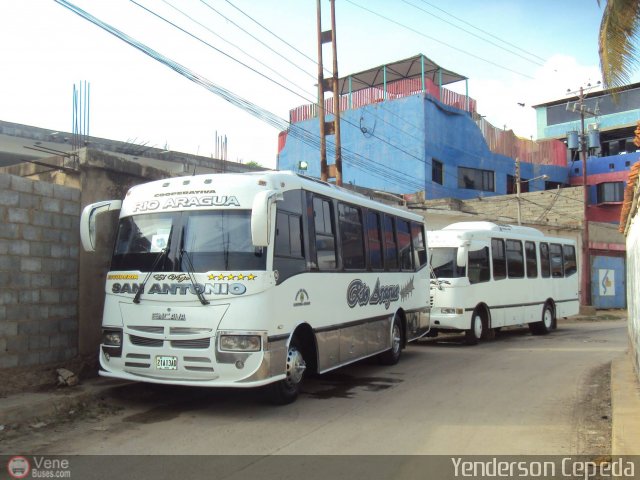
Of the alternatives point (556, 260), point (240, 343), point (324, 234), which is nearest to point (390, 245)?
point (324, 234)

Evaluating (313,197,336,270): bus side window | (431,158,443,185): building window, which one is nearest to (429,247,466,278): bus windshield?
(313,197,336,270): bus side window

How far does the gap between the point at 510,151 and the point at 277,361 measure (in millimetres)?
39113

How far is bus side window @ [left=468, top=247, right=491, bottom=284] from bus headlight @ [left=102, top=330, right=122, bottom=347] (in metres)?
10.1

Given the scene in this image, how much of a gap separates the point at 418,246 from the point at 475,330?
12.6 feet

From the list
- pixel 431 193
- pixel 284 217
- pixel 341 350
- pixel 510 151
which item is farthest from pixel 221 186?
pixel 510 151

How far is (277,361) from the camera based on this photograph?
7.16 meters

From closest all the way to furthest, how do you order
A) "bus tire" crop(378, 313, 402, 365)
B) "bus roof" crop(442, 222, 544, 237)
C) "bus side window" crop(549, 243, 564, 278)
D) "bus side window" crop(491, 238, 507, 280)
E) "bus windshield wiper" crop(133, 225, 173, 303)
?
1. "bus windshield wiper" crop(133, 225, 173, 303)
2. "bus tire" crop(378, 313, 402, 365)
3. "bus roof" crop(442, 222, 544, 237)
4. "bus side window" crop(491, 238, 507, 280)
5. "bus side window" crop(549, 243, 564, 278)

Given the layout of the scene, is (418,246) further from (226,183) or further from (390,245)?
(226,183)

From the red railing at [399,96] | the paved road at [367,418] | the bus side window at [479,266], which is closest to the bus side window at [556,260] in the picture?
the bus side window at [479,266]

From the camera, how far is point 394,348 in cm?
1151

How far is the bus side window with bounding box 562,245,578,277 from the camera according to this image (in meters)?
20.6

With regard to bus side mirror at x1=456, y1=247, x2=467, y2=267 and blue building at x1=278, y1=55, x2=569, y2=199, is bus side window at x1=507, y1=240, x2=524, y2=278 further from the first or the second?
blue building at x1=278, y1=55, x2=569, y2=199

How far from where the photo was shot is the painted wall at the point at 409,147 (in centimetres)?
3491

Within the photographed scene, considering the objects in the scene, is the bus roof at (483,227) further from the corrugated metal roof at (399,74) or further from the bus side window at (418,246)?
the corrugated metal roof at (399,74)
